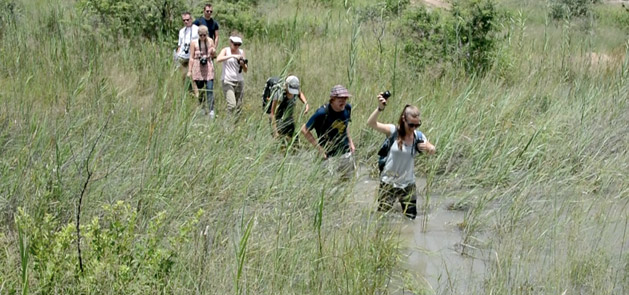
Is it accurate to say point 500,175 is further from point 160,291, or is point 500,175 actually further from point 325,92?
point 160,291

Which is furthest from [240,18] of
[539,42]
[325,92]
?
[539,42]

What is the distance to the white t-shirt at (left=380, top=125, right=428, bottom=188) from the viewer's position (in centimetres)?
705

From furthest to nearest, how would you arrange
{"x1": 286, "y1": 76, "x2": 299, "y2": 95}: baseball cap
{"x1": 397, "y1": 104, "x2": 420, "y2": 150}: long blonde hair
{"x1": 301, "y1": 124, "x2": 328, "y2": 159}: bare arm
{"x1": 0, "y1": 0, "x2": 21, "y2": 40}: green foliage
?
{"x1": 0, "y1": 0, "x2": 21, "y2": 40}: green foliage < {"x1": 286, "y1": 76, "x2": 299, "y2": 95}: baseball cap < {"x1": 301, "y1": 124, "x2": 328, "y2": 159}: bare arm < {"x1": 397, "y1": 104, "x2": 420, "y2": 150}: long blonde hair

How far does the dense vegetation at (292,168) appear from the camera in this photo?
15.9 ft

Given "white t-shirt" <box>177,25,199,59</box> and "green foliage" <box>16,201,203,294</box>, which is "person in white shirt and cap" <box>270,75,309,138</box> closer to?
"white t-shirt" <box>177,25,199,59</box>

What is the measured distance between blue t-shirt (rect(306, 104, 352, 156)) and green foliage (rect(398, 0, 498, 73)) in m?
4.35

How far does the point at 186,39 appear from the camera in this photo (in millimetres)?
11062

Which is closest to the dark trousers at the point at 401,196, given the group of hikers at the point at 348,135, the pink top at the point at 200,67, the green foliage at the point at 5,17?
the group of hikers at the point at 348,135

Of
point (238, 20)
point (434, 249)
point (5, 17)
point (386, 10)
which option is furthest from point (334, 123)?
point (238, 20)

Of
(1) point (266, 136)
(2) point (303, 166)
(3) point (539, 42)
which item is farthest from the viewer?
(3) point (539, 42)

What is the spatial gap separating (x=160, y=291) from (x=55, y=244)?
2.37 ft

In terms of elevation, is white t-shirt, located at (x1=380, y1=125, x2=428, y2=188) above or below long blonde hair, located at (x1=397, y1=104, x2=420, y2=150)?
below

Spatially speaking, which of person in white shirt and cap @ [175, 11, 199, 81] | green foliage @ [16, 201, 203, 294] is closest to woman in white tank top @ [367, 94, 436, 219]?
green foliage @ [16, 201, 203, 294]

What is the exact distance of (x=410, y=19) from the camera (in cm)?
1275
